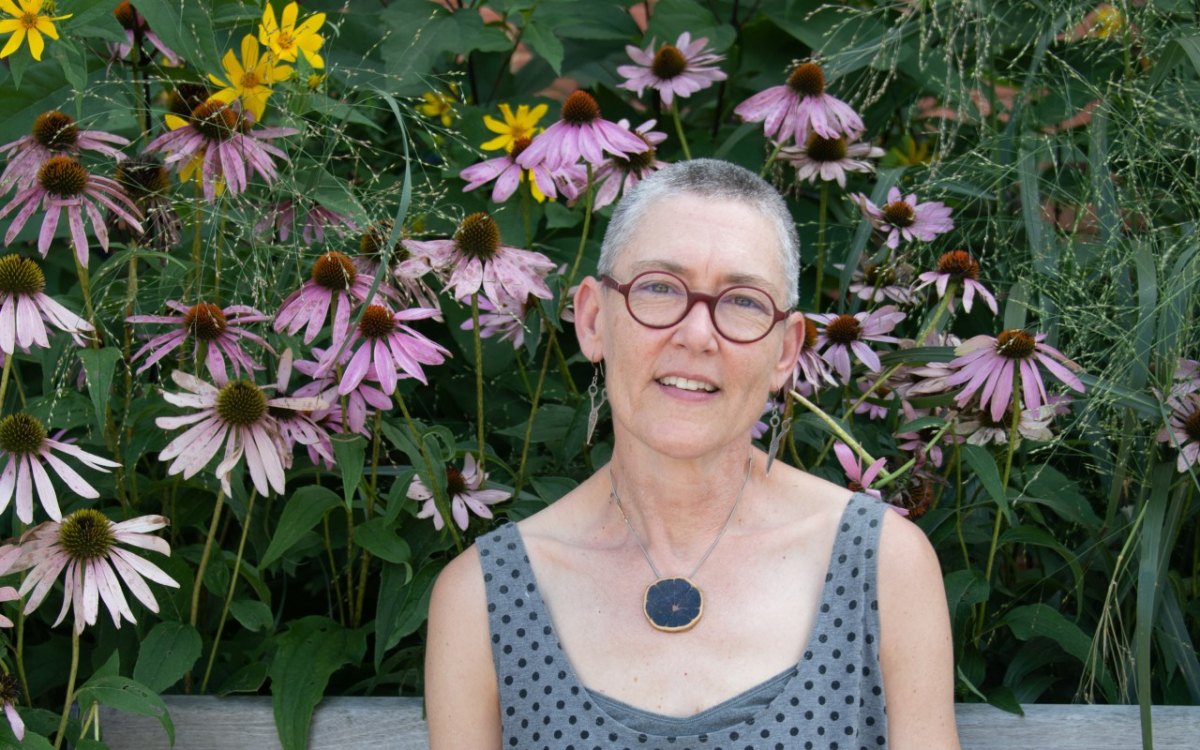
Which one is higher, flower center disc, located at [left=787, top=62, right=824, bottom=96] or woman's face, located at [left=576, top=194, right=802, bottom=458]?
flower center disc, located at [left=787, top=62, right=824, bottom=96]

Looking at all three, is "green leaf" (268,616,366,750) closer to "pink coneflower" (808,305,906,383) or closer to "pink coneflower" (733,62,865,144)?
"pink coneflower" (808,305,906,383)

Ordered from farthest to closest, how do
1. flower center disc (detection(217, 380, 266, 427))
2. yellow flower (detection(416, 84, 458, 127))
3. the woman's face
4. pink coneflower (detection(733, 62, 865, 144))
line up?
yellow flower (detection(416, 84, 458, 127)), pink coneflower (detection(733, 62, 865, 144)), flower center disc (detection(217, 380, 266, 427)), the woman's face

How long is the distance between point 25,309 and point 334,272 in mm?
337

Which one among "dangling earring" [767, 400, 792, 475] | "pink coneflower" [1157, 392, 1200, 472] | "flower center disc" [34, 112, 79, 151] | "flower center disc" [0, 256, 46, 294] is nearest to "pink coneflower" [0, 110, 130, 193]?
"flower center disc" [34, 112, 79, 151]

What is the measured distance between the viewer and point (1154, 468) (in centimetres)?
169

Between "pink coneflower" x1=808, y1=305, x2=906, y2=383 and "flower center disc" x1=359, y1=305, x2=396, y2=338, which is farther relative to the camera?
"pink coneflower" x1=808, y1=305, x2=906, y2=383

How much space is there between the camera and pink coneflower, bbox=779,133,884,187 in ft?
6.19

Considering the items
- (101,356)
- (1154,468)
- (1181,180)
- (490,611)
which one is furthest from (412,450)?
(1181,180)

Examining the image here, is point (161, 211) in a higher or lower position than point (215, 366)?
higher

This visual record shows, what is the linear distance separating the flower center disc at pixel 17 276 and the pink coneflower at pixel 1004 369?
1.08 meters

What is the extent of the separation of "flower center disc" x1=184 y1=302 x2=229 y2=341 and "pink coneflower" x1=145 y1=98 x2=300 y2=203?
0.13 metres

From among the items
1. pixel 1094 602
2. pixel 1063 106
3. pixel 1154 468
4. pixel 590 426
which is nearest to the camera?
pixel 590 426

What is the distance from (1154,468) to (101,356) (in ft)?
4.18

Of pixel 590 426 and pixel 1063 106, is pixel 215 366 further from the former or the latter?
pixel 1063 106
